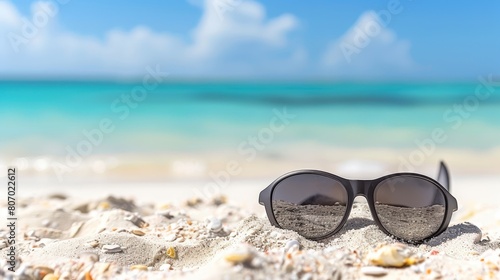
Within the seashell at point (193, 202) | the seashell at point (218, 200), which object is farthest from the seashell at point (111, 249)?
the seashell at point (218, 200)

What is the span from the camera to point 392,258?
1757 mm

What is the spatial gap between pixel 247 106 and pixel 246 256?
16.0 metres

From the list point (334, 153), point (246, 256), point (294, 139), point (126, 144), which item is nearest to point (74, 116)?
Answer: point (126, 144)

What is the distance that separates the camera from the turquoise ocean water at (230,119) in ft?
31.5

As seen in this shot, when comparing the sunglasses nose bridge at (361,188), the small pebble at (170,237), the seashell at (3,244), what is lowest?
the small pebble at (170,237)

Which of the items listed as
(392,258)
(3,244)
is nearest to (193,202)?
(3,244)

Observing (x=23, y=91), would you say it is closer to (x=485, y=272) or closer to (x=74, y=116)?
(x=74, y=116)

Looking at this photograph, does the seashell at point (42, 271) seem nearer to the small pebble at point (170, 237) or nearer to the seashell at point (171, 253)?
the seashell at point (171, 253)

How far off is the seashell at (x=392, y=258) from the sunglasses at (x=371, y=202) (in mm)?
460

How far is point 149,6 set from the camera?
25.0 m

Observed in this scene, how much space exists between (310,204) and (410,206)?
42 centimetres

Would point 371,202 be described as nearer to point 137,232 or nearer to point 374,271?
point 374,271

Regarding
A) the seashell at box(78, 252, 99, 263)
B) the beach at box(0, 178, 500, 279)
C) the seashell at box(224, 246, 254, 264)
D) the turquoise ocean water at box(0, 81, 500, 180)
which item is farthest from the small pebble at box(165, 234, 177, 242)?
the turquoise ocean water at box(0, 81, 500, 180)

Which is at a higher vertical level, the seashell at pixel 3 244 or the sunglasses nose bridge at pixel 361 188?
the seashell at pixel 3 244
